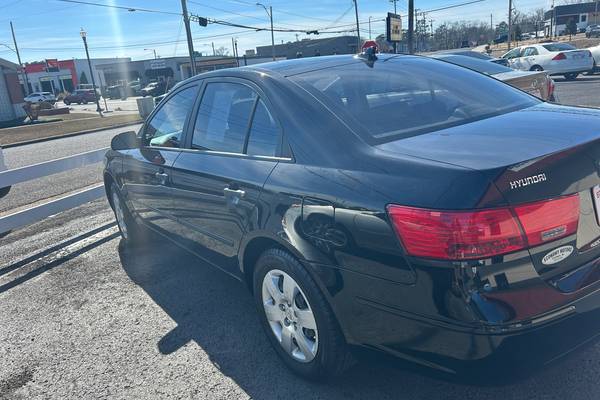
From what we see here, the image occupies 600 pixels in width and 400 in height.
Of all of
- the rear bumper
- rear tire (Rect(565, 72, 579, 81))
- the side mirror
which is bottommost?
rear tire (Rect(565, 72, 579, 81))

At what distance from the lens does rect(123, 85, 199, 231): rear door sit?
370cm

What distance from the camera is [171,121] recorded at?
3.94 meters

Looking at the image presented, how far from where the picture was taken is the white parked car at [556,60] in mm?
21219

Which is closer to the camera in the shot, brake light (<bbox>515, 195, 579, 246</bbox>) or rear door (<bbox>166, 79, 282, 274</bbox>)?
brake light (<bbox>515, 195, 579, 246</bbox>)

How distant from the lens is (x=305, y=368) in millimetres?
2604

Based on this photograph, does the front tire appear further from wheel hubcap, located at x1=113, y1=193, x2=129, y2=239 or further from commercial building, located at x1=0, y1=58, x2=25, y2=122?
commercial building, located at x1=0, y1=58, x2=25, y2=122

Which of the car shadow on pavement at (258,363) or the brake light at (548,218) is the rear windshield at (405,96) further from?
the car shadow on pavement at (258,363)

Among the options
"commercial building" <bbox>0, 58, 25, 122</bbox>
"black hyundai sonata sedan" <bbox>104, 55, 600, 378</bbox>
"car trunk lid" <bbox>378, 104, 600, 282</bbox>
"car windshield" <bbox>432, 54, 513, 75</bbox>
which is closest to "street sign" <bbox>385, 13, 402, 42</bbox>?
"car windshield" <bbox>432, 54, 513, 75</bbox>

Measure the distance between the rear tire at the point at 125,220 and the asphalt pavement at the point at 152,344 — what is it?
0.13 meters

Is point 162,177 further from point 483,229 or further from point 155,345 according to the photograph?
point 483,229

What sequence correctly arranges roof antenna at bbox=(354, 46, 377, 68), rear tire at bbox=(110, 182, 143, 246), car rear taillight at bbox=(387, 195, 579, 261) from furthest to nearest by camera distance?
rear tire at bbox=(110, 182, 143, 246) < roof antenna at bbox=(354, 46, 377, 68) < car rear taillight at bbox=(387, 195, 579, 261)

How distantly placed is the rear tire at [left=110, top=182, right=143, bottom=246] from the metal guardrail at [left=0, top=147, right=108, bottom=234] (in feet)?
3.66

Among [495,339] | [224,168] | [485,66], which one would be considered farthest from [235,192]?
[485,66]

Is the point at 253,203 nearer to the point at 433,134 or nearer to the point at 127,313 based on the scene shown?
the point at 433,134
